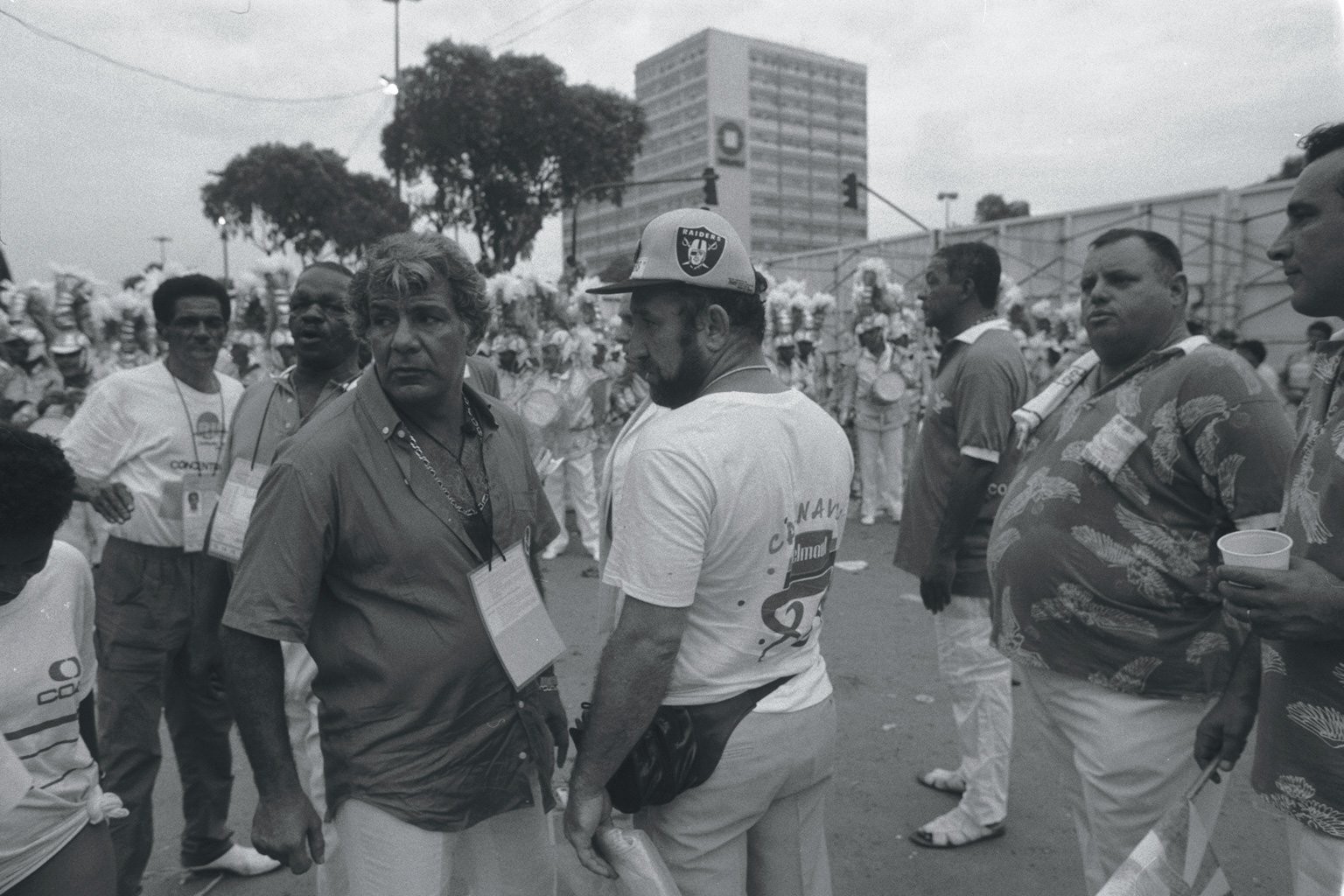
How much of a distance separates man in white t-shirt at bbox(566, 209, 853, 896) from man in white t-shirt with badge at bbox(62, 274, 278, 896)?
2.04m

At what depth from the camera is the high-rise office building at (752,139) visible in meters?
83.9

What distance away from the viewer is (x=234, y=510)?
123 inches

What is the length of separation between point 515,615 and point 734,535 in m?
0.66

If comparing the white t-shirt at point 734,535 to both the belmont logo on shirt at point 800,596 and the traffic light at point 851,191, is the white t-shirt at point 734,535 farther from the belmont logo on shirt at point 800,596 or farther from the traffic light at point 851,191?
the traffic light at point 851,191

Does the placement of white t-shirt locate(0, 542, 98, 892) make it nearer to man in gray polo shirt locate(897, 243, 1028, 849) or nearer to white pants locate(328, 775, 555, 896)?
white pants locate(328, 775, 555, 896)

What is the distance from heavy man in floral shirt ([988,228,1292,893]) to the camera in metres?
2.58

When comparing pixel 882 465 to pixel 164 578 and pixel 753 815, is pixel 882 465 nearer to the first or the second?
pixel 164 578

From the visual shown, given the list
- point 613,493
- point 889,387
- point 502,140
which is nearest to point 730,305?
point 613,493

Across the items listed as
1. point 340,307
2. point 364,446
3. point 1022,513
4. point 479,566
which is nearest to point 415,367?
point 364,446

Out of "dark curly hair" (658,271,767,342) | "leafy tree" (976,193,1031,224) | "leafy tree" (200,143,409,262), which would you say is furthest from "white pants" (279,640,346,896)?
"leafy tree" (976,193,1031,224)

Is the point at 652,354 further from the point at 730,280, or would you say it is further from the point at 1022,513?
A: the point at 1022,513

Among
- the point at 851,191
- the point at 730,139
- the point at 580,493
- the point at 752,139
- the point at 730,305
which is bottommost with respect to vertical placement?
the point at 580,493

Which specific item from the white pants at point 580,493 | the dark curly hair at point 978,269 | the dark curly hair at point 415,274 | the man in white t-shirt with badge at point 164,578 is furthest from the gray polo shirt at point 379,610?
the white pants at point 580,493

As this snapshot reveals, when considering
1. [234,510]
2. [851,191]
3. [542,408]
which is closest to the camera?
[234,510]
